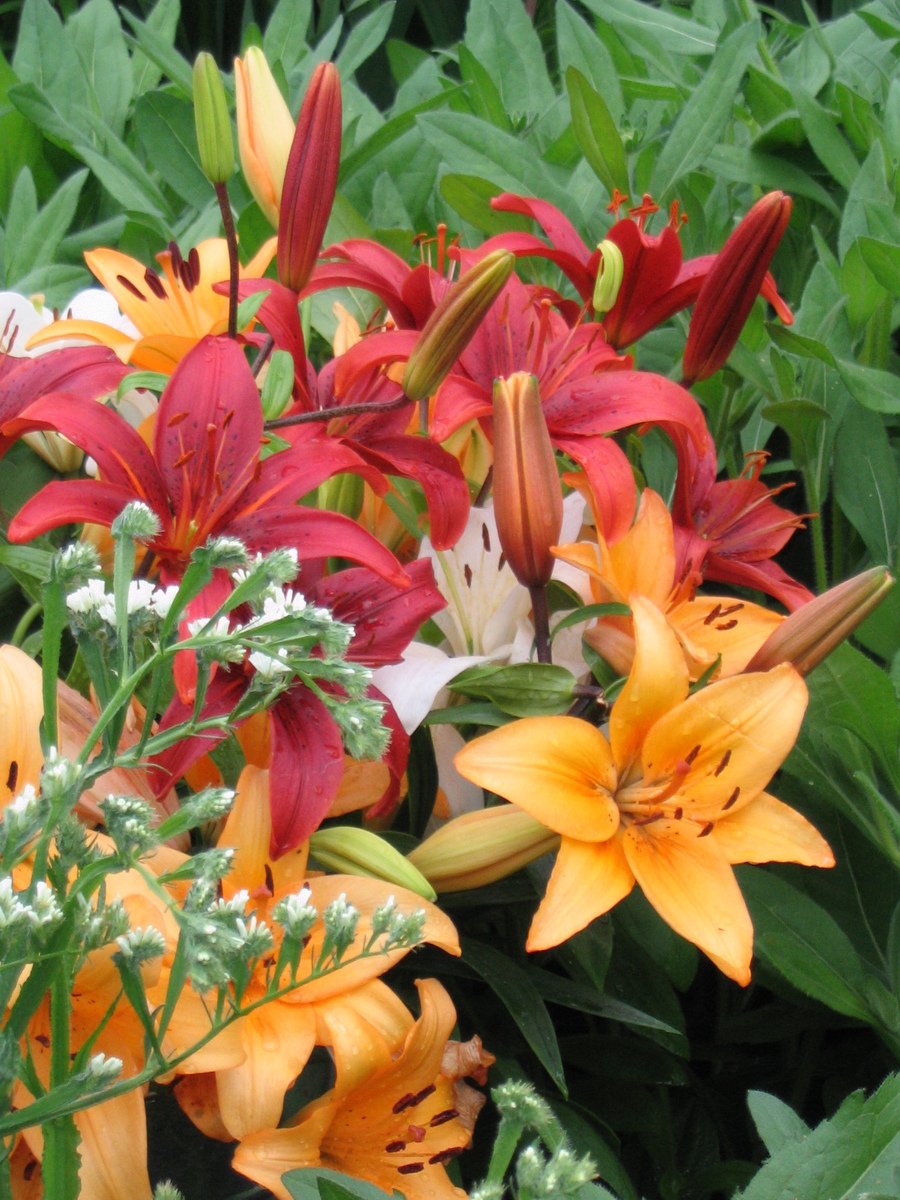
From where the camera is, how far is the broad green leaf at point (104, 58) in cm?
104

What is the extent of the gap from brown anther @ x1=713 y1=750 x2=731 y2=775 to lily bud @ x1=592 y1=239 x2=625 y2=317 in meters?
0.22

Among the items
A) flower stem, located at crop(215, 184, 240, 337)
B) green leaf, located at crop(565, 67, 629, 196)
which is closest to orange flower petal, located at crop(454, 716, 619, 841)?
flower stem, located at crop(215, 184, 240, 337)

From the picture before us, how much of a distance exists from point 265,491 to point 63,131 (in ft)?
1.50

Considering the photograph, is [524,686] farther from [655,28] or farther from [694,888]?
[655,28]

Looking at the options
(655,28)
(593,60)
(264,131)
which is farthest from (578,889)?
(655,28)

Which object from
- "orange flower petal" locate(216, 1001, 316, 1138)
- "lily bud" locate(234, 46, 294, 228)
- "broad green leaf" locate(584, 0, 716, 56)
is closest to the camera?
"orange flower petal" locate(216, 1001, 316, 1138)

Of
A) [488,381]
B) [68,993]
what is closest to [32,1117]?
[68,993]

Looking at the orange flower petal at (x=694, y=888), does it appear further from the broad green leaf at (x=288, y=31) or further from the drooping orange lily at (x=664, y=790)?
the broad green leaf at (x=288, y=31)

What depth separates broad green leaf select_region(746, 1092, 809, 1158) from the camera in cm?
48

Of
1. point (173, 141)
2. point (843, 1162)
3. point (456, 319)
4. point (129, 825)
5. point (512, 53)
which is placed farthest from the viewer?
point (512, 53)

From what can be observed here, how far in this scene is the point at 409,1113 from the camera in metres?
0.52

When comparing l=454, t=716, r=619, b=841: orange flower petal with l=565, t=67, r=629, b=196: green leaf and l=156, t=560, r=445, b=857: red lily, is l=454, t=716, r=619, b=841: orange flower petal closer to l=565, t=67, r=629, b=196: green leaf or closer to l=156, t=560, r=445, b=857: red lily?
l=156, t=560, r=445, b=857: red lily

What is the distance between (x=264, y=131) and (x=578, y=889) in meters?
0.40

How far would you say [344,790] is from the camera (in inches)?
21.6
